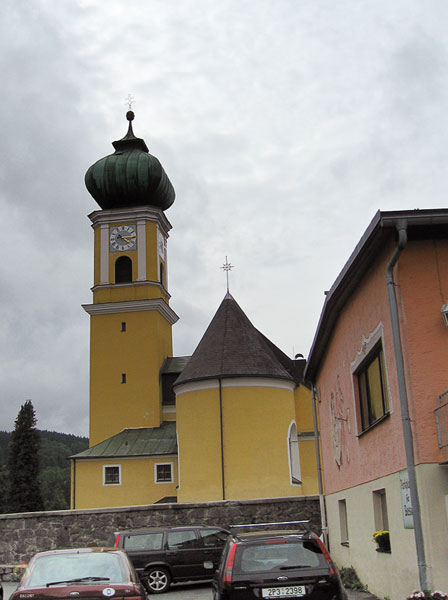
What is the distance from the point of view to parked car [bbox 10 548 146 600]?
8.05 metres

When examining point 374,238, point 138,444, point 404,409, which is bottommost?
point 404,409

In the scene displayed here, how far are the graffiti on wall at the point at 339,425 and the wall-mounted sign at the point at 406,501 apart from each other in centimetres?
448

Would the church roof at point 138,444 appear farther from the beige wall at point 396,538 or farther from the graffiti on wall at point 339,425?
the beige wall at point 396,538

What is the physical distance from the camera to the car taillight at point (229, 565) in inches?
348

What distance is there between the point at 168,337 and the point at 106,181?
1029 centimetres

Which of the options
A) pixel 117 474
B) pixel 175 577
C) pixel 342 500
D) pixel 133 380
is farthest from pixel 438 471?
pixel 133 380

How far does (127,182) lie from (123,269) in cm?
544

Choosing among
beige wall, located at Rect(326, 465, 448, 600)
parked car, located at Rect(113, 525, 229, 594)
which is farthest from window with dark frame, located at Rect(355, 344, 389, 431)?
parked car, located at Rect(113, 525, 229, 594)

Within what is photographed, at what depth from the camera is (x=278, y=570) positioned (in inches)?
345

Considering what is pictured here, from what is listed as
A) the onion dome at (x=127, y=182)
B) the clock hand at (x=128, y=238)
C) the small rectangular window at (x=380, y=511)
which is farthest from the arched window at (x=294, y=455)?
the small rectangular window at (x=380, y=511)

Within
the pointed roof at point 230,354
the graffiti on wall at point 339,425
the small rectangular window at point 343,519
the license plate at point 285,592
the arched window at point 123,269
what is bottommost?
the license plate at point 285,592

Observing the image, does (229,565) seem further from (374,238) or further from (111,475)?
(111,475)

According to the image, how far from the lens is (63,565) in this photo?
28.6 ft

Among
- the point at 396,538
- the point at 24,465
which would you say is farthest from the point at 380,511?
the point at 24,465
